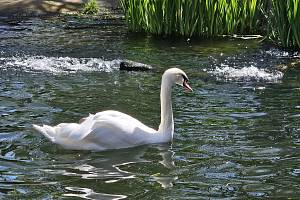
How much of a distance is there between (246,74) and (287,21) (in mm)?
2081

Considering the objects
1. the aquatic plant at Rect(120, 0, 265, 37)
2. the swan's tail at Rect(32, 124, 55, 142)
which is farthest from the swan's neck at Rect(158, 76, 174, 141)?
the aquatic plant at Rect(120, 0, 265, 37)

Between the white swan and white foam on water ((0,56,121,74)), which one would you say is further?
white foam on water ((0,56,121,74))

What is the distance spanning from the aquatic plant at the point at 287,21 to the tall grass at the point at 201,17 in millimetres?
169

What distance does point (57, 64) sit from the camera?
1141 centimetres

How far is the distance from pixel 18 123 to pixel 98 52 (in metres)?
4.90

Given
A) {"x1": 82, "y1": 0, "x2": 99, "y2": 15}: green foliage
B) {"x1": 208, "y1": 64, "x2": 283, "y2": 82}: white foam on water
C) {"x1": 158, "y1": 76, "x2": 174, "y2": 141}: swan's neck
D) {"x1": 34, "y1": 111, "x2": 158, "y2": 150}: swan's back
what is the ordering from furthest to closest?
{"x1": 82, "y1": 0, "x2": 99, "y2": 15}: green foliage < {"x1": 208, "y1": 64, "x2": 283, "y2": 82}: white foam on water < {"x1": 158, "y1": 76, "x2": 174, "y2": 141}: swan's neck < {"x1": 34, "y1": 111, "x2": 158, "y2": 150}: swan's back

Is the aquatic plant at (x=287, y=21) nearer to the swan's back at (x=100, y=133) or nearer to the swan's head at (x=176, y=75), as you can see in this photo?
the swan's head at (x=176, y=75)

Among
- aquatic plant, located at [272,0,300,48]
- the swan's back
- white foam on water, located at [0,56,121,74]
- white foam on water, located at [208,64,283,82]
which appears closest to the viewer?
the swan's back

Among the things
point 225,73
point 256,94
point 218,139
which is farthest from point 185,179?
point 225,73

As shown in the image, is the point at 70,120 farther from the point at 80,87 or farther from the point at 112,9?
the point at 112,9

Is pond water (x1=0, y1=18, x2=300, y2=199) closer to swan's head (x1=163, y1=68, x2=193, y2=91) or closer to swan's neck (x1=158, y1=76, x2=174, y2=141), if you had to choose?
swan's neck (x1=158, y1=76, x2=174, y2=141)

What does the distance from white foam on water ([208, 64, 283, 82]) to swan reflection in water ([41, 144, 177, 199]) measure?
3578 millimetres

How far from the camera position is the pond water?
5887 mm

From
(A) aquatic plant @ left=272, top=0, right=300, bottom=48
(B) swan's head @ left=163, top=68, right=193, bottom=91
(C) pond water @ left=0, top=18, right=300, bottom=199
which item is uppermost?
(A) aquatic plant @ left=272, top=0, right=300, bottom=48
